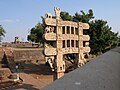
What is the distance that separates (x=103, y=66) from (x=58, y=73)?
231 inches

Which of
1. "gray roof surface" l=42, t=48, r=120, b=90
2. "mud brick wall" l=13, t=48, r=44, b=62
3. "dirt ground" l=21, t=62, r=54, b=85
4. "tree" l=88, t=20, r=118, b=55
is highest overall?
"tree" l=88, t=20, r=118, b=55

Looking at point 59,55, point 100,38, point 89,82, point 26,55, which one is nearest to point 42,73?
point 100,38

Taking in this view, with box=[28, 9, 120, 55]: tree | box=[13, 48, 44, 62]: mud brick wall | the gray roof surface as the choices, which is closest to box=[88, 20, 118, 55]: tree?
box=[28, 9, 120, 55]: tree

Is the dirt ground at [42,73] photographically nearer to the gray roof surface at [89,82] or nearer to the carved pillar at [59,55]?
the carved pillar at [59,55]

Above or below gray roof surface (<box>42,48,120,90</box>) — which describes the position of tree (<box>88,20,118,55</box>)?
above

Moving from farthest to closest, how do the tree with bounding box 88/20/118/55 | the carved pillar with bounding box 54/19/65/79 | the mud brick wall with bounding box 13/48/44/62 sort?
the mud brick wall with bounding box 13/48/44/62 → the tree with bounding box 88/20/118/55 → the carved pillar with bounding box 54/19/65/79

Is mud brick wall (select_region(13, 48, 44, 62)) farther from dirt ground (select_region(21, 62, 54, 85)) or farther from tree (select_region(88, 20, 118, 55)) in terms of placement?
tree (select_region(88, 20, 118, 55))

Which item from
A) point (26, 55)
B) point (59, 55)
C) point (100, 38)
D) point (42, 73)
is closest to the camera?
point (59, 55)

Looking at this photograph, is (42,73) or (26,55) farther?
(26,55)

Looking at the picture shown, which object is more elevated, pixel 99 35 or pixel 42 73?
pixel 99 35

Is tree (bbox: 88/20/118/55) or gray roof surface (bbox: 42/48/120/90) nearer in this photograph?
gray roof surface (bbox: 42/48/120/90)

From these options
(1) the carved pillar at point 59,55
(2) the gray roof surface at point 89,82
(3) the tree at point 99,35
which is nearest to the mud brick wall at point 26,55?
(3) the tree at point 99,35

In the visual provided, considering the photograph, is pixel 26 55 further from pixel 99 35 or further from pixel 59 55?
pixel 59 55

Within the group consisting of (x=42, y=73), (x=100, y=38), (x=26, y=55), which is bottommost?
(x=42, y=73)
